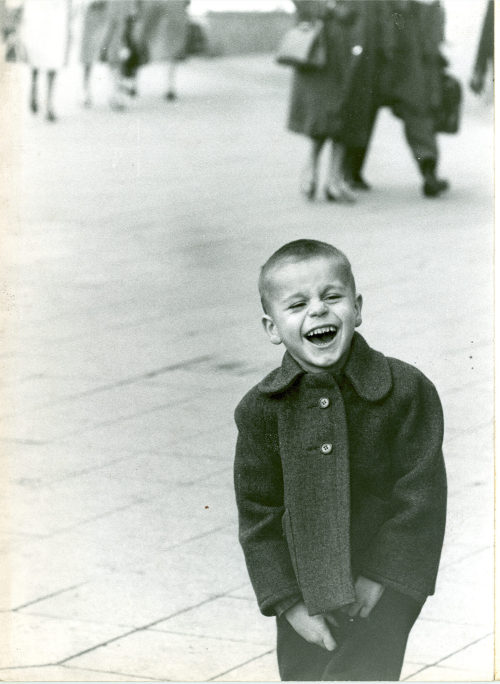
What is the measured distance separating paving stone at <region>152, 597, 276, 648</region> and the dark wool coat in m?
1.03

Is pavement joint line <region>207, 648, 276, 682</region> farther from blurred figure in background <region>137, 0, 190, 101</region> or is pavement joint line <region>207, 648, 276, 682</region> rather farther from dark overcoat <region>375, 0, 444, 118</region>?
dark overcoat <region>375, 0, 444, 118</region>

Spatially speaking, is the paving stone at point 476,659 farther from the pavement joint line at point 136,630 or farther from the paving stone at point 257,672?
the pavement joint line at point 136,630

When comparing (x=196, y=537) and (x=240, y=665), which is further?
(x=196, y=537)

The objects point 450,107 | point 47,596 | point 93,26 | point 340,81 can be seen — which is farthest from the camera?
point 450,107

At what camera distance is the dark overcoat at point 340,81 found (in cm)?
868

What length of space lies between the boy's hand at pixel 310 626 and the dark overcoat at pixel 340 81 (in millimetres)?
5951

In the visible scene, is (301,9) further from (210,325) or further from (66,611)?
(66,611)

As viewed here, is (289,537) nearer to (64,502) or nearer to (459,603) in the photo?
(459,603)

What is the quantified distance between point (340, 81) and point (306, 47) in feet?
0.99

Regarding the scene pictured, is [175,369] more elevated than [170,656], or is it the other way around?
[170,656]

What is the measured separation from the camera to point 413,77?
9312 millimetres

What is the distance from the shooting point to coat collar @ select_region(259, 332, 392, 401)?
2.71 meters

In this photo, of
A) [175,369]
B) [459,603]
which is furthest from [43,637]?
[175,369]

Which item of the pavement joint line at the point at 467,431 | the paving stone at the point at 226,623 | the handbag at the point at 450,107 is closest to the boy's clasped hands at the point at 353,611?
the paving stone at the point at 226,623
